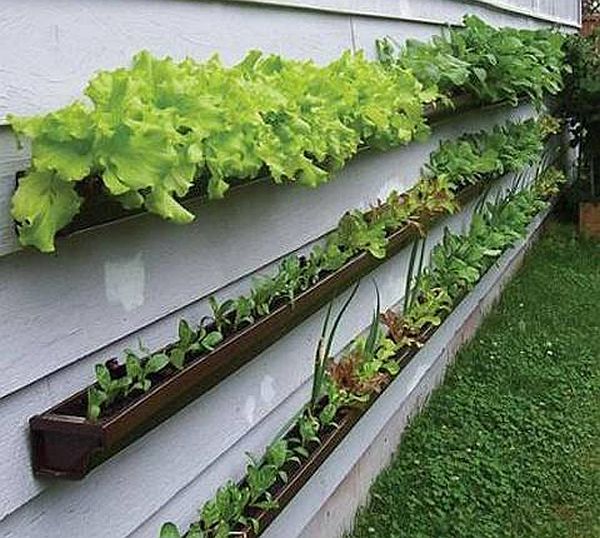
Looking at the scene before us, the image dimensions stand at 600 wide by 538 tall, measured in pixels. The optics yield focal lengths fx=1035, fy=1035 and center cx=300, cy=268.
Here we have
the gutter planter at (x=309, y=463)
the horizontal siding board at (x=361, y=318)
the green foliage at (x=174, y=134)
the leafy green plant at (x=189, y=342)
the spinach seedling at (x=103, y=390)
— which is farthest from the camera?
A: the gutter planter at (x=309, y=463)

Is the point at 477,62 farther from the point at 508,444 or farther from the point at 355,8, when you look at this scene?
the point at 508,444

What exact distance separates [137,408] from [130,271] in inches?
9.8

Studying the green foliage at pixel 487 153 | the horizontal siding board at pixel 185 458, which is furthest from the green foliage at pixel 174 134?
the green foliage at pixel 487 153

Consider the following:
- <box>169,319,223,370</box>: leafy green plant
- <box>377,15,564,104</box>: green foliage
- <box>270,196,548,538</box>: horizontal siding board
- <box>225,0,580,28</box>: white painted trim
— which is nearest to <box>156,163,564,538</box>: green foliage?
<box>270,196,548,538</box>: horizontal siding board

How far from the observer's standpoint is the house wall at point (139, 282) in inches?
55.1

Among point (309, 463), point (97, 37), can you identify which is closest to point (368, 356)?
point (309, 463)

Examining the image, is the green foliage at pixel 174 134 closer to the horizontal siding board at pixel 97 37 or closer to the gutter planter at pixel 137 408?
the horizontal siding board at pixel 97 37

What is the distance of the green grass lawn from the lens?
9.84 ft

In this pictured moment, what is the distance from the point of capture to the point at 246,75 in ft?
6.32

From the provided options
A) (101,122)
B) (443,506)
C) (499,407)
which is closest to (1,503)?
(101,122)

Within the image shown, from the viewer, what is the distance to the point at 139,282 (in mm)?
1708

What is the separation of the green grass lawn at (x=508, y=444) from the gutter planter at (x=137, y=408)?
100 cm

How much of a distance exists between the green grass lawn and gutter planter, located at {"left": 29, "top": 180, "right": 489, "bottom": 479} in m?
1.00

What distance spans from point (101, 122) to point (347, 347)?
1612mm
